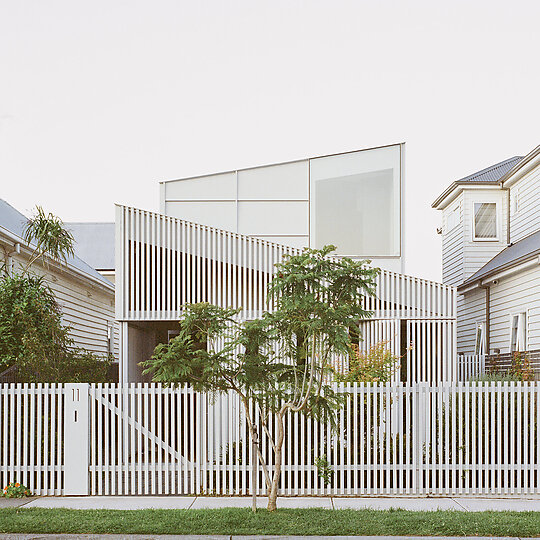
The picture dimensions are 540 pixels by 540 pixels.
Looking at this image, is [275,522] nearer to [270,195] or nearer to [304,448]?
[304,448]

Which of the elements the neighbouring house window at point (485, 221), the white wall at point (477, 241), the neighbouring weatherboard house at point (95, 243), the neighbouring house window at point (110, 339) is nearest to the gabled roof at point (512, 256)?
the white wall at point (477, 241)

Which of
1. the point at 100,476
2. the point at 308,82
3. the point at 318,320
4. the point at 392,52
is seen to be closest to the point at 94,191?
the point at 308,82

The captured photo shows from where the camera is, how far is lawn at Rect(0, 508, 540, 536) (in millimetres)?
9016

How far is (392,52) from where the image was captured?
17.8 meters

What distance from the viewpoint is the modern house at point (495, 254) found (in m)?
19.1

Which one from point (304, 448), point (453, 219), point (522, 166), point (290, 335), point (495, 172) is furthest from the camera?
point (495, 172)

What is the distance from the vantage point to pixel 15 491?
1138 cm

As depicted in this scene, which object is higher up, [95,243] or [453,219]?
[453,219]

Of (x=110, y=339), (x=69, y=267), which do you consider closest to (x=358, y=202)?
(x=69, y=267)

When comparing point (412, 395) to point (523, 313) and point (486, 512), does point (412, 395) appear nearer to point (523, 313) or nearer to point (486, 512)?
point (486, 512)

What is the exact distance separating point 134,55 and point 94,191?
11.1m

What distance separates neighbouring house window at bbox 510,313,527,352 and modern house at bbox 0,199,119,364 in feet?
34.2

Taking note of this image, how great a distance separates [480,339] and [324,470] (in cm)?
1351

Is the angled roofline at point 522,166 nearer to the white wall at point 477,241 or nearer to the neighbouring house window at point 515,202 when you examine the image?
the neighbouring house window at point 515,202
